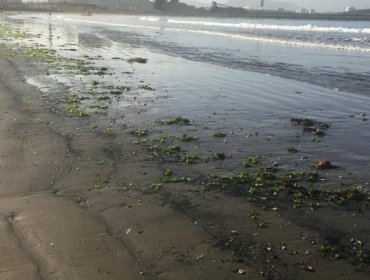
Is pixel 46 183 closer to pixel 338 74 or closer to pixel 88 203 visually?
pixel 88 203

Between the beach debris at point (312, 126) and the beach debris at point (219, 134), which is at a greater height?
the beach debris at point (312, 126)

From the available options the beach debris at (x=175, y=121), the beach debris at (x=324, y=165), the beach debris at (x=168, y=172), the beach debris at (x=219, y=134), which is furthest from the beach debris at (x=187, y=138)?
the beach debris at (x=324, y=165)

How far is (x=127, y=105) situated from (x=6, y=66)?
31.0 ft

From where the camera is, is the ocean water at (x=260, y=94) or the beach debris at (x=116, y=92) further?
the beach debris at (x=116, y=92)

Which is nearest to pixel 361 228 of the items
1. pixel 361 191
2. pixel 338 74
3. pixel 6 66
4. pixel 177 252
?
pixel 361 191

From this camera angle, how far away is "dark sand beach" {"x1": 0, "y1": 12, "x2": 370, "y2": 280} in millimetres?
5246

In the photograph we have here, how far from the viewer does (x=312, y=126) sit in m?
11.4

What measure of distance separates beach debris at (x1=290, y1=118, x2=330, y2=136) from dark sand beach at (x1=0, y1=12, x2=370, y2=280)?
0.04 metres

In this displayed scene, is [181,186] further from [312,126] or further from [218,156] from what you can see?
[312,126]

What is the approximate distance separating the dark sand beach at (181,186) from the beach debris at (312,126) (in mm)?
45

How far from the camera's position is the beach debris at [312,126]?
35.7ft

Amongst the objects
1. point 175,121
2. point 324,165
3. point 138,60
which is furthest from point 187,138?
point 138,60

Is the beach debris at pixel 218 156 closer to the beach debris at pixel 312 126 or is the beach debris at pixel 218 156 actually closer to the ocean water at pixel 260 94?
the ocean water at pixel 260 94

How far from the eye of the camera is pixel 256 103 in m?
A: 14.2
